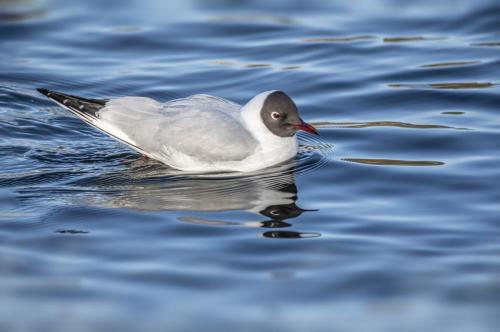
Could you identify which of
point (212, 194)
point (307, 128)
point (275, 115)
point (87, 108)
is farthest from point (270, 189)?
point (87, 108)

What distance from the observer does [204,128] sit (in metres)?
9.01

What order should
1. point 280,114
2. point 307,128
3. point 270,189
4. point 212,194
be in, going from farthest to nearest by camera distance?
1. point 280,114
2. point 307,128
3. point 270,189
4. point 212,194

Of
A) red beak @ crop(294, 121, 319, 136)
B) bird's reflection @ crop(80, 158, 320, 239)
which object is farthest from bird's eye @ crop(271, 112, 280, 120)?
bird's reflection @ crop(80, 158, 320, 239)

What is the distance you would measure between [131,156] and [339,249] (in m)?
2.91

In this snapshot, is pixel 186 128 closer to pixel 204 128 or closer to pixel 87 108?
pixel 204 128

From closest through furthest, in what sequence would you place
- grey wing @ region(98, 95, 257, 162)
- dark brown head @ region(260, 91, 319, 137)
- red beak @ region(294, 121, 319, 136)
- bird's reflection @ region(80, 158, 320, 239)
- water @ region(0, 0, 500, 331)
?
1. water @ region(0, 0, 500, 331)
2. bird's reflection @ region(80, 158, 320, 239)
3. grey wing @ region(98, 95, 257, 162)
4. red beak @ region(294, 121, 319, 136)
5. dark brown head @ region(260, 91, 319, 137)

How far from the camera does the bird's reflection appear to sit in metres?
8.00

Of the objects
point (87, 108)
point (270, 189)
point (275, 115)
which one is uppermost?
point (87, 108)

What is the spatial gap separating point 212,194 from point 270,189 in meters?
0.54

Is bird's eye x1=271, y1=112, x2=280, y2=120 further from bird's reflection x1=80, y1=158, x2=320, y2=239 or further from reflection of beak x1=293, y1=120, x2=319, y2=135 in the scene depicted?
bird's reflection x1=80, y1=158, x2=320, y2=239

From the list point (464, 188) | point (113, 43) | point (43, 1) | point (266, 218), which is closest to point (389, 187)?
point (464, 188)

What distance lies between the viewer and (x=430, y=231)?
771cm

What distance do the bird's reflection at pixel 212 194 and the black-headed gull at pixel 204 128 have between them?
0.14 m

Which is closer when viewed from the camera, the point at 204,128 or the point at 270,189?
the point at 270,189
